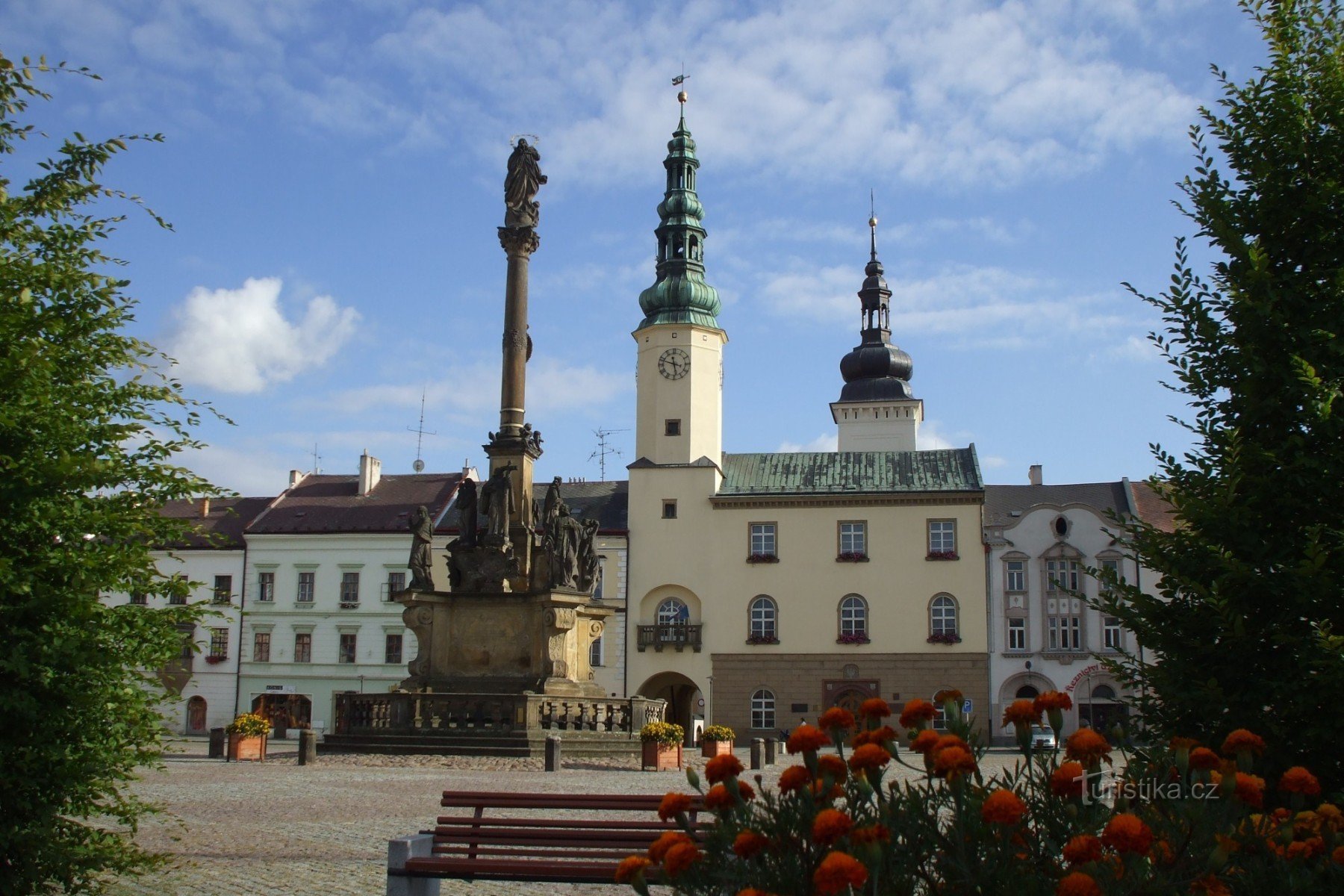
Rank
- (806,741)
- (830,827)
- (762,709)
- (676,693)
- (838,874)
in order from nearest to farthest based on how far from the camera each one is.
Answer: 1. (838,874)
2. (830,827)
3. (806,741)
4. (762,709)
5. (676,693)

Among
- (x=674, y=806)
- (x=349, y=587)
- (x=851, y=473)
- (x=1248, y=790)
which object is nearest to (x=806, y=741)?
(x=674, y=806)

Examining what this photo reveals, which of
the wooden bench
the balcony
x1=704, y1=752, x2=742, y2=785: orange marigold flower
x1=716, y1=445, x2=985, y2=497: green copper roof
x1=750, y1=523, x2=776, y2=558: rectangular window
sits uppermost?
x1=716, y1=445, x2=985, y2=497: green copper roof

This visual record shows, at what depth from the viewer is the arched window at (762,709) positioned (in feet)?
166

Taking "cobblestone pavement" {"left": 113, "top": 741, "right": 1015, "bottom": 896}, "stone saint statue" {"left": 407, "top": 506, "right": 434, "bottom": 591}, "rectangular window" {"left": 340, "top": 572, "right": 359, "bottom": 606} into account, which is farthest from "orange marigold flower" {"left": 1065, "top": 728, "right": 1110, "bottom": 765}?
"rectangular window" {"left": 340, "top": 572, "right": 359, "bottom": 606}

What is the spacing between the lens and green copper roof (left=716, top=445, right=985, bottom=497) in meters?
52.2

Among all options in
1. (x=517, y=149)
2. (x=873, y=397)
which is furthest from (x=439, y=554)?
(x=873, y=397)

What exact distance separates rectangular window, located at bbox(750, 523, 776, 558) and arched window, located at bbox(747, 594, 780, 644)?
1.75 meters

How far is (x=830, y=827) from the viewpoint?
15.1 ft

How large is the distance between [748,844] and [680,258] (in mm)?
53333

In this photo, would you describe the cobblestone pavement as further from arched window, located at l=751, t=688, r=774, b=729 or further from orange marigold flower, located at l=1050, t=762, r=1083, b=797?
arched window, located at l=751, t=688, r=774, b=729

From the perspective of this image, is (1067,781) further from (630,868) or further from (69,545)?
(69,545)

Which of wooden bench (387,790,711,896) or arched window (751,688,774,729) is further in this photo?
arched window (751,688,774,729)

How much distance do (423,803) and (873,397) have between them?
67644 millimetres

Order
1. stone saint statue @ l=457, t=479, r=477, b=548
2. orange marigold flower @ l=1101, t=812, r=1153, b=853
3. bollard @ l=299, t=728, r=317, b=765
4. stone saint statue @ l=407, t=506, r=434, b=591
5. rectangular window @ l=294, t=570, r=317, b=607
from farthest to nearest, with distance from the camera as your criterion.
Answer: rectangular window @ l=294, t=570, r=317, b=607 < stone saint statue @ l=457, t=479, r=477, b=548 < stone saint statue @ l=407, t=506, r=434, b=591 < bollard @ l=299, t=728, r=317, b=765 < orange marigold flower @ l=1101, t=812, r=1153, b=853
